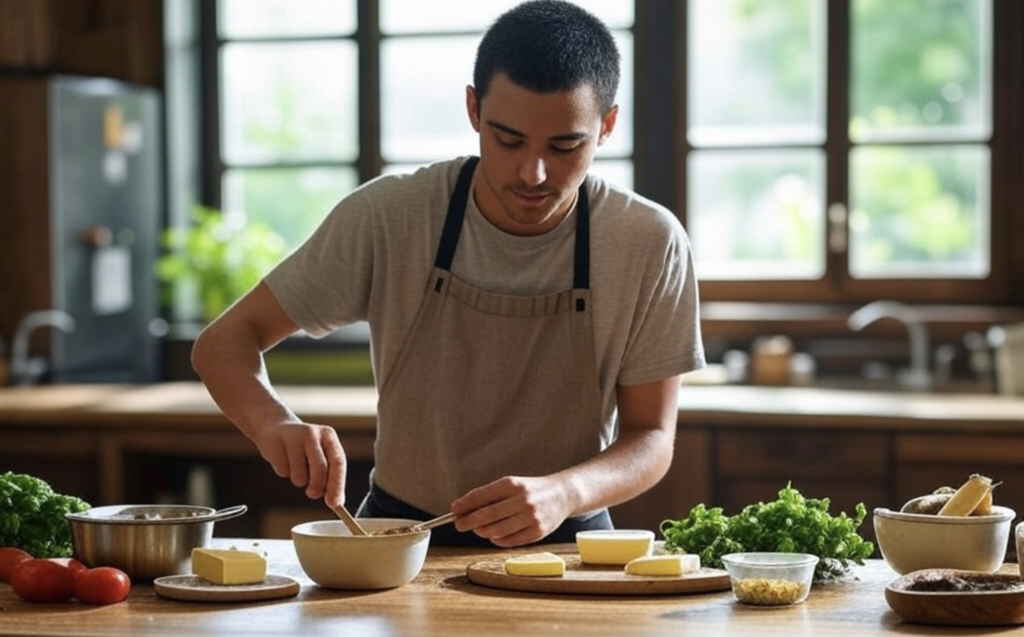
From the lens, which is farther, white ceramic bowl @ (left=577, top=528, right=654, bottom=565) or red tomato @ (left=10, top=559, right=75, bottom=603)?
white ceramic bowl @ (left=577, top=528, right=654, bottom=565)

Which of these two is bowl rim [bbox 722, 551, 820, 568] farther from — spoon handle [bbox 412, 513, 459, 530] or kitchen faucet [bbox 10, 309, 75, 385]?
kitchen faucet [bbox 10, 309, 75, 385]

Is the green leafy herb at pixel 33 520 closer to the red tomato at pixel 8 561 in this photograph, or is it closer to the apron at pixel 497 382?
the red tomato at pixel 8 561

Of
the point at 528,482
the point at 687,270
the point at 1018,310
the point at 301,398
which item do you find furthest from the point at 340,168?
the point at 528,482

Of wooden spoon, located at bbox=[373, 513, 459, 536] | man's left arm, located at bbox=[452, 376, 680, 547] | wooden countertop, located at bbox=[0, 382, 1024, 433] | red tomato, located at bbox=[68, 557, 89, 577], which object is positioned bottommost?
wooden countertop, located at bbox=[0, 382, 1024, 433]

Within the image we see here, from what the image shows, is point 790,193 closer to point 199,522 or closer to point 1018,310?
point 1018,310

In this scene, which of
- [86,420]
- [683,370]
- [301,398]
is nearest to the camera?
[683,370]

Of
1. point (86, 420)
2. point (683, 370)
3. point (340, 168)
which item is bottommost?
point (86, 420)

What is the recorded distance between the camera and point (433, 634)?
2.10 metres

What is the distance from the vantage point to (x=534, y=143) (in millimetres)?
2574

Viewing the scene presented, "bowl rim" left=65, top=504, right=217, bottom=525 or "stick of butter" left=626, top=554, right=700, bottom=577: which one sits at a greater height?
"bowl rim" left=65, top=504, right=217, bottom=525

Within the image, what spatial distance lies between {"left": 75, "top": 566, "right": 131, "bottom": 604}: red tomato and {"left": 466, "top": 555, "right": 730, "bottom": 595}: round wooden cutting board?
20.2 inches

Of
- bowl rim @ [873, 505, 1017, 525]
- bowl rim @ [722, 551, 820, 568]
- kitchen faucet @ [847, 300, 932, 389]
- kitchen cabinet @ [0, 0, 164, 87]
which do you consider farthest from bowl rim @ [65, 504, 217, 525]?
kitchen cabinet @ [0, 0, 164, 87]

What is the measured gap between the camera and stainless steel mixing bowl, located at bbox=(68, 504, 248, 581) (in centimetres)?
244

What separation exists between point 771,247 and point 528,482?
12.5 feet
